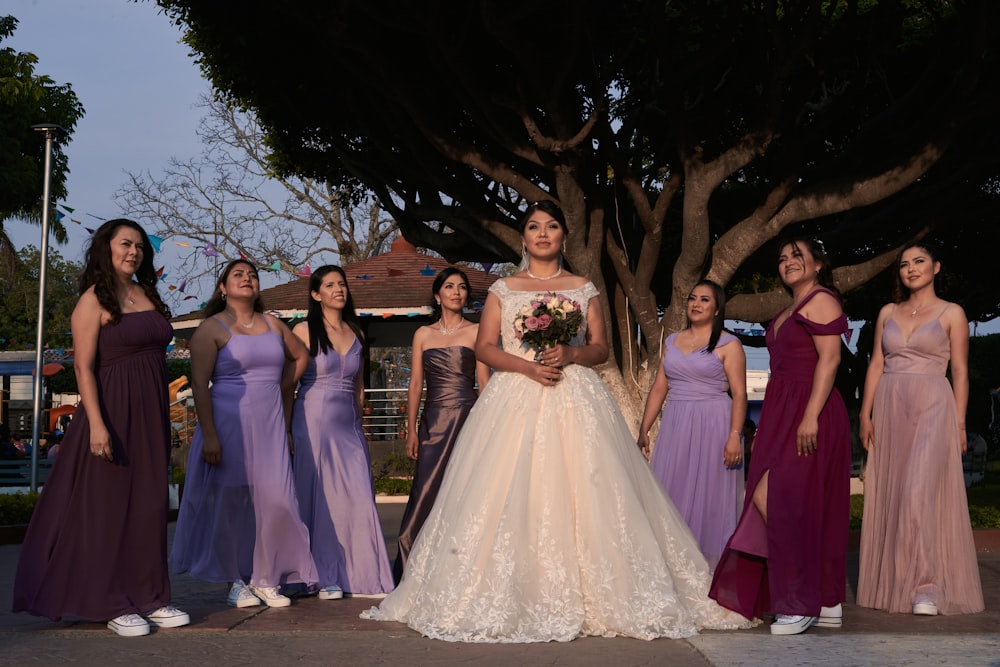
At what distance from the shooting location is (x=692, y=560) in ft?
23.0

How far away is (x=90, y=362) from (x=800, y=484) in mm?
3954

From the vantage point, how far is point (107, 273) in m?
7.10

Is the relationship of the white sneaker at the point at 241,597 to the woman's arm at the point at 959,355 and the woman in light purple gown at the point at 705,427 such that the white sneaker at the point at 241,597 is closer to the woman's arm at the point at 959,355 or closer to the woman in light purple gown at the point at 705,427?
the woman in light purple gown at the point at 705,427

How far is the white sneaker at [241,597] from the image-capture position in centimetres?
804

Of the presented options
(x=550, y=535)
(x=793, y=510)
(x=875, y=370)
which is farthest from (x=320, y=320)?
(x=875, y=370)

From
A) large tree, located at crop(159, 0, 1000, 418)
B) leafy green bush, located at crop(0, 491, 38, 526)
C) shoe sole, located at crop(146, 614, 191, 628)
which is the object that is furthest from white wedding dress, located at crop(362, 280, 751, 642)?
leafy green bush, located at crop(0, 491, 38, 526)

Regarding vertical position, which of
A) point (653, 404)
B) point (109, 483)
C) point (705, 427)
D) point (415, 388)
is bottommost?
point (109, 483)

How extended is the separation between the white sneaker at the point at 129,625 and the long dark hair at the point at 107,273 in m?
1.61

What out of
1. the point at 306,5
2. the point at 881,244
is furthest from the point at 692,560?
the point at 881,244

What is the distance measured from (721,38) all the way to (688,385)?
7.41 m

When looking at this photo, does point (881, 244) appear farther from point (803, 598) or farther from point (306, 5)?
point (803, 598)

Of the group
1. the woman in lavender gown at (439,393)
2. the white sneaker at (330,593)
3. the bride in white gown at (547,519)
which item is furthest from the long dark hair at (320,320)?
the bride in white gown at (547,519)

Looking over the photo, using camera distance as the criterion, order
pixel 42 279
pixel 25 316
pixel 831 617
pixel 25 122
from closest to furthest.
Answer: pixel 831 617, pixel 42 279, pixel 25 122, pixel 25 316

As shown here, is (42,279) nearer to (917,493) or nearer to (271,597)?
(271,597)
